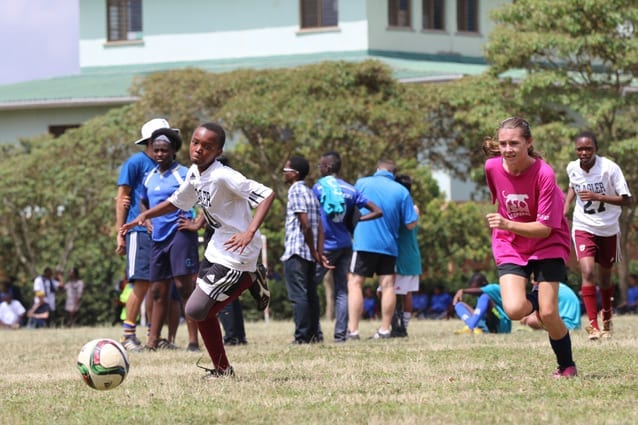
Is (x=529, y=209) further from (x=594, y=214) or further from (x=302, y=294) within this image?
(x=302, y=294)

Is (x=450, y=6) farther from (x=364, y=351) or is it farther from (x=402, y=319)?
(x=364, y=351)

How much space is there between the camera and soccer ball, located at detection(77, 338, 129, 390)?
351 inches

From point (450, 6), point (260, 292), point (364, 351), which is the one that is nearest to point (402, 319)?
point (364, 351)

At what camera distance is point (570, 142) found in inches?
1051

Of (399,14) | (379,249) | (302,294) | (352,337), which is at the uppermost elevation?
(399,14)

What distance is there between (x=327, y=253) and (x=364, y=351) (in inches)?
106

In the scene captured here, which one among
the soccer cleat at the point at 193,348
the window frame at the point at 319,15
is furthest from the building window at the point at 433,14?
the soccer cleat at the point at 193,348

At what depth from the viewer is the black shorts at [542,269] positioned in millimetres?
9250

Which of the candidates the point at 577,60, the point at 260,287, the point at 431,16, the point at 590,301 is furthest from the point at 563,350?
the point at 431,16

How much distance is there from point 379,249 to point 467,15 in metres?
30.3

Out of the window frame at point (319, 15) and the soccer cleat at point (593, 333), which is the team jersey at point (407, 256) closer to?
the soccer cleat at point (593, 333)

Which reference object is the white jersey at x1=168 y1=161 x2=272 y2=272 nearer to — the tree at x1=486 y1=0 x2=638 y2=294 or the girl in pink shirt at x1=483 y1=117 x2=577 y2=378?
the girl in pink shirt at x1=483 y1=117 x2=577 y2=378

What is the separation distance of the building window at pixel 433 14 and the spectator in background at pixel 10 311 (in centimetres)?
1860

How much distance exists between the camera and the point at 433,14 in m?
43.2
